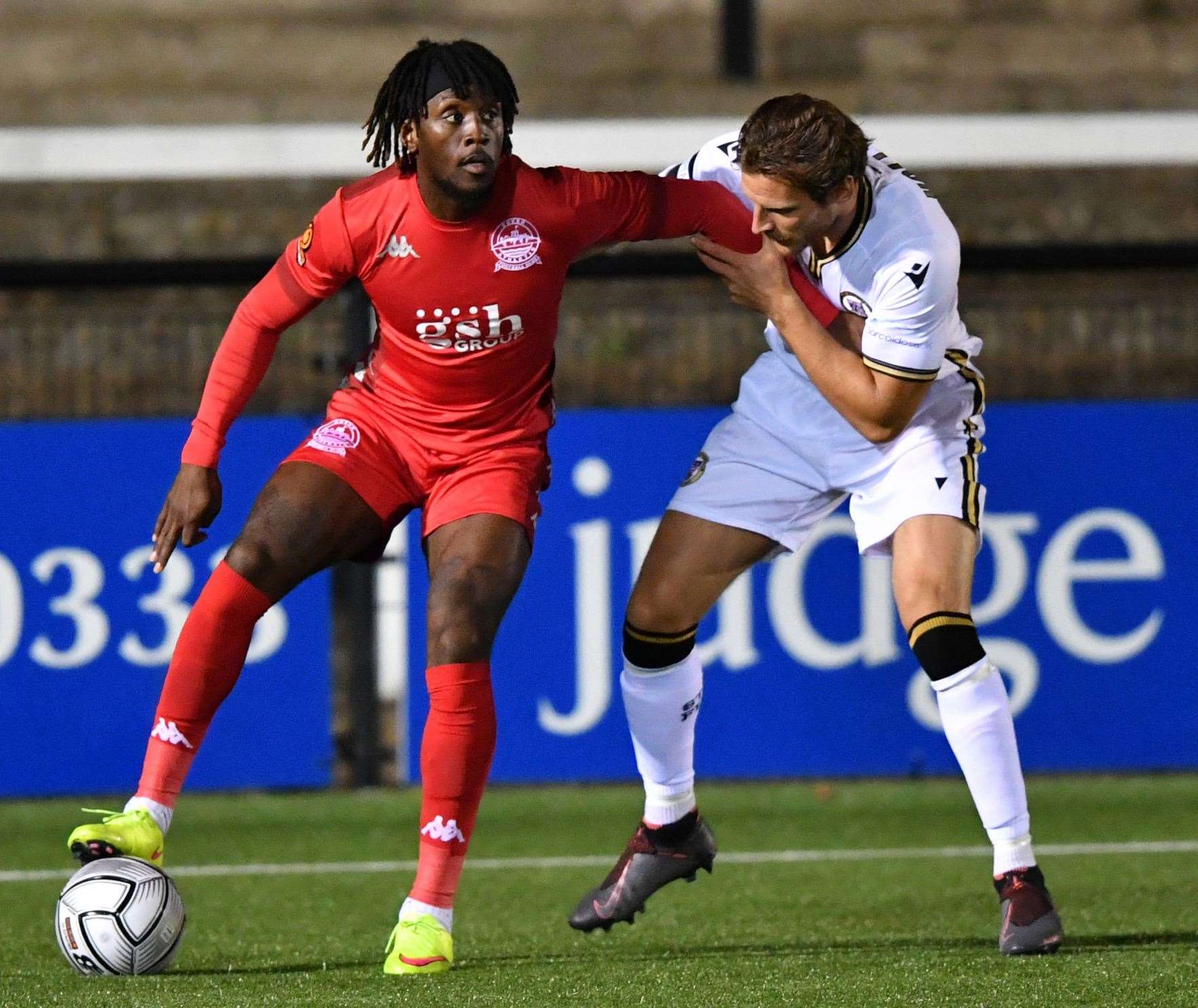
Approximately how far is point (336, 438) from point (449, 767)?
28.8 inches

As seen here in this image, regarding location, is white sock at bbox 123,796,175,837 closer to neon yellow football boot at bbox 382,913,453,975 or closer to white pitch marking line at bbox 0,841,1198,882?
neon yellow football boot at bbox 382,913,453,975

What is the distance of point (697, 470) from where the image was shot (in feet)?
14.3

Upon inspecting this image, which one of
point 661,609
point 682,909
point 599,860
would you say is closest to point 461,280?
point 661,609

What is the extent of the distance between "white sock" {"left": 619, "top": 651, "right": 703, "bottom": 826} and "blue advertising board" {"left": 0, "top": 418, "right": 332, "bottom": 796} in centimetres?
244

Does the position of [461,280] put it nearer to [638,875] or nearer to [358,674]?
[638,875]

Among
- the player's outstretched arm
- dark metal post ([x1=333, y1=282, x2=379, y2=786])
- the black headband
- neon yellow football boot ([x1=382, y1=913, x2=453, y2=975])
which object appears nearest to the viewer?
neon yellow football boot ([x1=382, y1=913, x2=453, y2=975])

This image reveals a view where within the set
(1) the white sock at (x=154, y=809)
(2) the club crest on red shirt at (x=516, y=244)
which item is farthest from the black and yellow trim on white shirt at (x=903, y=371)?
(1) the white sock at (x=154, y=809)

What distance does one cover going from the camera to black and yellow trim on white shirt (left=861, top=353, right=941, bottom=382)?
12.8 feet

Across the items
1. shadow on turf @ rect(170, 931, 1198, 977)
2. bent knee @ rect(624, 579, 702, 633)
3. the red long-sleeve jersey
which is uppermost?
the red long-sleeve jersey

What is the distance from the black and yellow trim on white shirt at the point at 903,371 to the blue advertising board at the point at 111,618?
2937 millimetres

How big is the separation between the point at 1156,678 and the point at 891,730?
2.84ft

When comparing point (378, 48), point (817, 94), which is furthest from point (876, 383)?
point (378, 48)

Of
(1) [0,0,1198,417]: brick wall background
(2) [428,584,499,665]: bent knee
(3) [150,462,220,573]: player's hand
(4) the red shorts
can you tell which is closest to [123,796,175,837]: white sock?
(3) [150,462,220,573]: player's hand

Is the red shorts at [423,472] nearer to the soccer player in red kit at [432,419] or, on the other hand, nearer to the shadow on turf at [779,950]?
the soccer player in red kit at [432,419]
